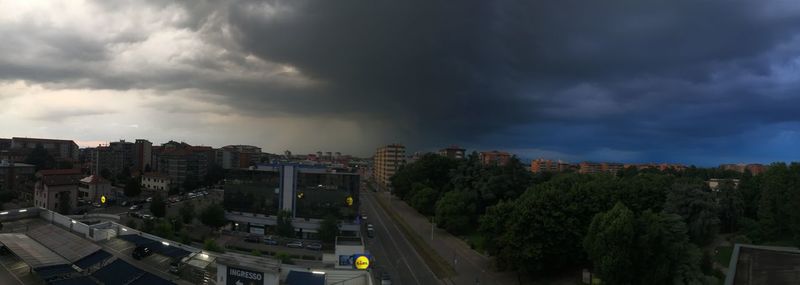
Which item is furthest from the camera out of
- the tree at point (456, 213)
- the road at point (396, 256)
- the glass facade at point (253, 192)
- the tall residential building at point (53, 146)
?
the tall residential building at point (53, 146)

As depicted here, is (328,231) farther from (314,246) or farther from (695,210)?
(695,210)

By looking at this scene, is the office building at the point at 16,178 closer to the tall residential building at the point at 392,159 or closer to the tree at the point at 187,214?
the tree at the point at 187,214

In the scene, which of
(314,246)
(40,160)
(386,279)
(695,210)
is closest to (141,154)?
(40,160)

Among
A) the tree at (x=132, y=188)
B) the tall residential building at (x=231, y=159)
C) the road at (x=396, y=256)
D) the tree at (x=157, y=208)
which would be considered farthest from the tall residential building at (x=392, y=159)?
the tree at (x=157, y=208)

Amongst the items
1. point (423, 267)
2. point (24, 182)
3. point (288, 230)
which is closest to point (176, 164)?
point (24, 182)

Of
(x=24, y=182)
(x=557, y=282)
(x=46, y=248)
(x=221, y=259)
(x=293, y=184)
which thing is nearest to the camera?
(x=221, y=259)

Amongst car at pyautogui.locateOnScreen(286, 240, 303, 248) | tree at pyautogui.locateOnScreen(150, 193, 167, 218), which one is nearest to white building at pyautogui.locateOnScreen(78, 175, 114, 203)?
tree at pyautogui.locateOnScreen(150, 193, 167, 218)

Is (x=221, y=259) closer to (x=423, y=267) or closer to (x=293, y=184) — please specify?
(x=423, y=267)
